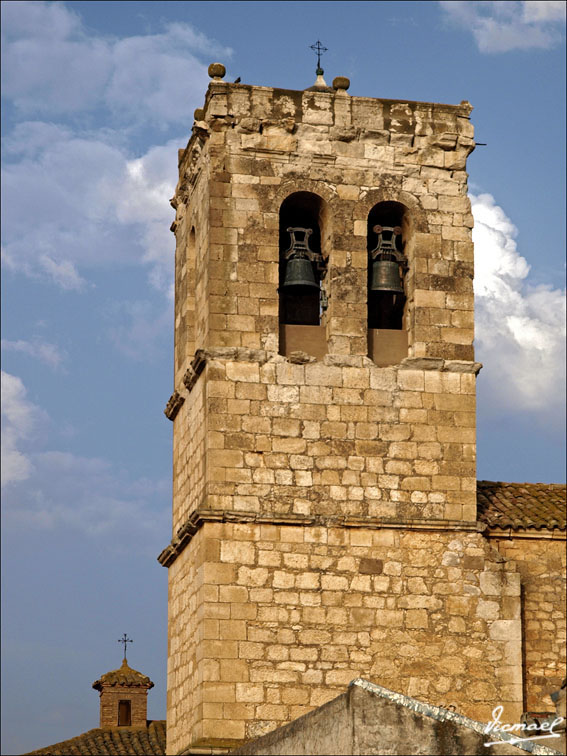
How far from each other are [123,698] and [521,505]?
17.2 metres

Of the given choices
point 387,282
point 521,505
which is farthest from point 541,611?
point 387,282

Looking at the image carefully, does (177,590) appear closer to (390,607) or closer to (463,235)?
(390,607)

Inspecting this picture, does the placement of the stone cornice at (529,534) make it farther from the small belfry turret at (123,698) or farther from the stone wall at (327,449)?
the small belfry turret at (123,698)

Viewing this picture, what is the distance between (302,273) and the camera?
690 inches

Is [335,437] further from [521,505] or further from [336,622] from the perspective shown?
[521,505]

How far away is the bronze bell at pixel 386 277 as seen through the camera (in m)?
17.7

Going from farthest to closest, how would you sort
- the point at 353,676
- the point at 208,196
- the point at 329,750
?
the point at 208,196, the point at 353,676, the point at 329,750

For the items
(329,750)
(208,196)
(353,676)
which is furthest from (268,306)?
(329,750)

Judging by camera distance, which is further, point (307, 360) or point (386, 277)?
point (386, 277)

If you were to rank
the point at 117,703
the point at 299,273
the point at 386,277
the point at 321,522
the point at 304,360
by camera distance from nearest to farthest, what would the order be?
the point at 321,522 < the point at 304,360 < the point at 299,273 < the point at 386,277 < the point at 117,703

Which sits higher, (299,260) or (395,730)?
(299,260)

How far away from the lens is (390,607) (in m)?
16.6

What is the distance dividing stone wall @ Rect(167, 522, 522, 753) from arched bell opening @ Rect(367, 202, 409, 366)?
2.04m

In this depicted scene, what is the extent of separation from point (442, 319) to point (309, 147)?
7.62 feet
